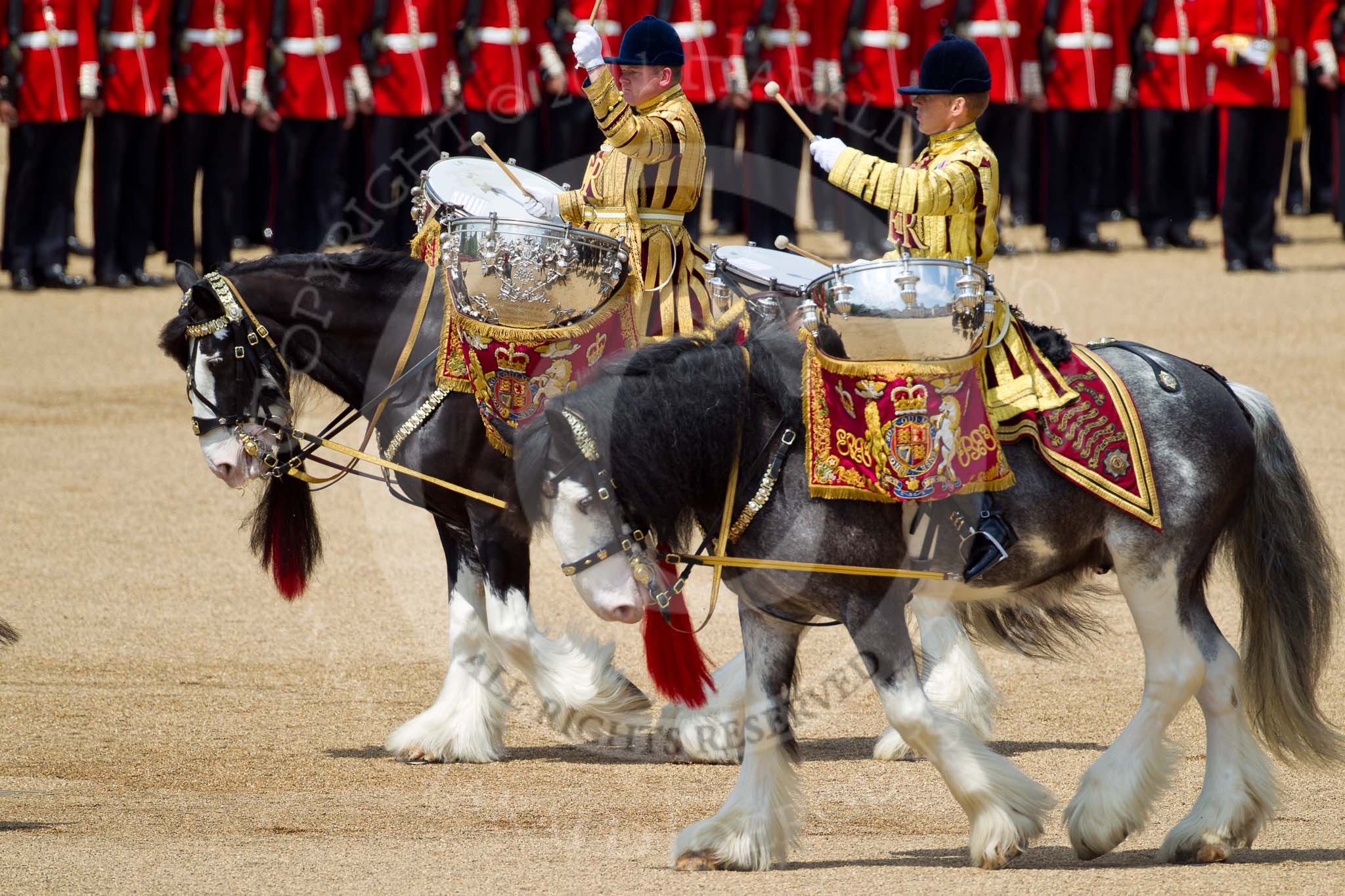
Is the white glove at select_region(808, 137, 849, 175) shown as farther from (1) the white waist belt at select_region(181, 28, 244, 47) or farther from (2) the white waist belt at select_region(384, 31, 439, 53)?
(1) the white waist belt at select_region(181, 28, 244, 47)

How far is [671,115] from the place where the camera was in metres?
5.53

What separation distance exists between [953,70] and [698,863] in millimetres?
1893

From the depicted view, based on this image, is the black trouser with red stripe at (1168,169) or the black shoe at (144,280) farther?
→ the black trouser with red stripe at (1168,169)

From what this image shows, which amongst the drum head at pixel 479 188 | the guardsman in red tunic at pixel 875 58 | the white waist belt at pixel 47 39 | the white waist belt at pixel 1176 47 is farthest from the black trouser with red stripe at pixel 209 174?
the drum head at pixel 479 188

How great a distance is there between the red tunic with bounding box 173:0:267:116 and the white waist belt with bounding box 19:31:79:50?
735 mm

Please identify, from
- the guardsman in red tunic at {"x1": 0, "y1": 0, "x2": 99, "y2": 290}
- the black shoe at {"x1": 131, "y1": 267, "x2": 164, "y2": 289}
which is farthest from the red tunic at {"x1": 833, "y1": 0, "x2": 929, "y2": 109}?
the guardsman in red tunic at {"x1": 0, "y1": 0, "x2": 99, "y2": 290}

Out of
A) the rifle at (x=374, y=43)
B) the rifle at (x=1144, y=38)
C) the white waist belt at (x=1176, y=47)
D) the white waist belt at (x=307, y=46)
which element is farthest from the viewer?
the rifle at (x=1144, y=38)

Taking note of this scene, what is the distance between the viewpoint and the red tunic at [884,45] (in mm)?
13703

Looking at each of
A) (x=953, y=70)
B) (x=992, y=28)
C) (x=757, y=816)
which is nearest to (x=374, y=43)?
(x=992, y=28)

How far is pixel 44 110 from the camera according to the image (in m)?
12.5

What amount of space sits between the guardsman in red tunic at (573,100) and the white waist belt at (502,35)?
1.02ft

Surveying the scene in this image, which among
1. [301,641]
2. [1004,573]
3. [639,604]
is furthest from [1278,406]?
[639,604]

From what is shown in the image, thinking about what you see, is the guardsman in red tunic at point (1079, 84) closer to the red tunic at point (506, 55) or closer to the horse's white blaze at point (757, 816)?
the red tunic at point (506, 55)

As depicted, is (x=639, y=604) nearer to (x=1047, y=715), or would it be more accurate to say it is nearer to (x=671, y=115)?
(x=671, y=115)
